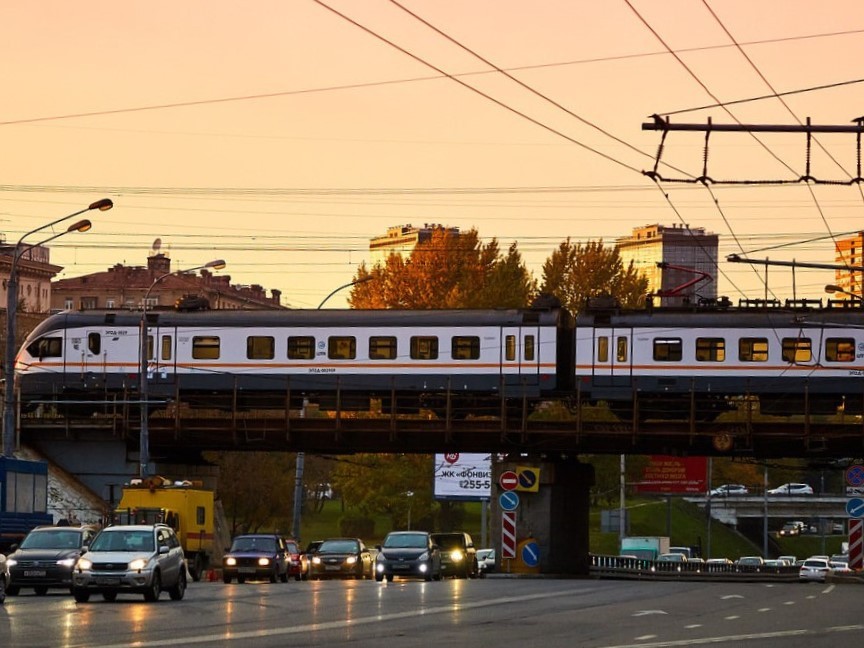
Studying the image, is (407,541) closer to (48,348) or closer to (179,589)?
(179,589)

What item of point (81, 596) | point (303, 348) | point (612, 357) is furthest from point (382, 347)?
point (81, 596)

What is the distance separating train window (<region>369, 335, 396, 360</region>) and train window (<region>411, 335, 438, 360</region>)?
68 centimetres

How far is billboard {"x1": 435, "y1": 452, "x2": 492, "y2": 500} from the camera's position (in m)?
73.1

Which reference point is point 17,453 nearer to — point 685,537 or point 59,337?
point 59,337

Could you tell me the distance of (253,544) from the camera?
151ft

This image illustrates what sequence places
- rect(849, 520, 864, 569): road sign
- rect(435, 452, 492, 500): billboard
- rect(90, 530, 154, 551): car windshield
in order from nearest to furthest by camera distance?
rect(90, 530, 154, 551): car windshield, rect(849, 520, 864, 569): road sign, rect(435, 452, 492, 500): billboard

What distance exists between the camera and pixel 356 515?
98812 millimetres

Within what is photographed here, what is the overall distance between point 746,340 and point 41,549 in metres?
27.2

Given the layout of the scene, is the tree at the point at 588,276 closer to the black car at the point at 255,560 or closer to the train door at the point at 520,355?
the train door at the point at 520,355

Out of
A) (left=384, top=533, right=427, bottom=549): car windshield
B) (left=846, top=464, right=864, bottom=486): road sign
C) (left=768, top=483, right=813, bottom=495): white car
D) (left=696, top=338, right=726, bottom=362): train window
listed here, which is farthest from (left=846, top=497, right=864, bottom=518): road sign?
(left=768, top=483, right=813, bottom=495): white car

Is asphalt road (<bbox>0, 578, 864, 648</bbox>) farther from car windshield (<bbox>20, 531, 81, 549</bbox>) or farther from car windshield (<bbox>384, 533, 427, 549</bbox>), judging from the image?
car windshield (<bbox>384, 533, 427, 549</bbox>)

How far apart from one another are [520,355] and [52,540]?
23.5 m

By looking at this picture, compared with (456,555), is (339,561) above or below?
below

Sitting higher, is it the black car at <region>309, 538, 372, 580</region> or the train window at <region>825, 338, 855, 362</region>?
the train window at <region>825, 338, 855, 362</region>
